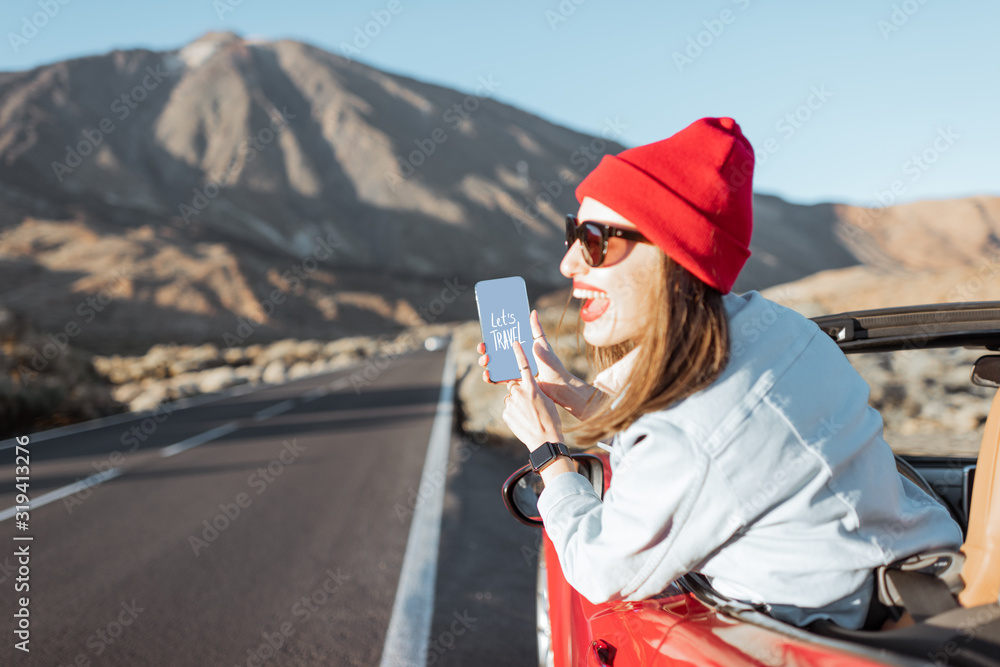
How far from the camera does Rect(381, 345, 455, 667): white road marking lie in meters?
3.42

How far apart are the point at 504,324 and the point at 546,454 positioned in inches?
16.9

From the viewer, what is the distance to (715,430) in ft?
4.10

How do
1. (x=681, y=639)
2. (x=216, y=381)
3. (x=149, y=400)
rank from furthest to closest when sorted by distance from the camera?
(x=216, y=381) < (x=149, y=400) < (x=681, y=639)

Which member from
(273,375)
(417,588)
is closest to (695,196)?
(417,588)

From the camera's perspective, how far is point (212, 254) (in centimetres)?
6869

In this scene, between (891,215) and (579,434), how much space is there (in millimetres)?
161806

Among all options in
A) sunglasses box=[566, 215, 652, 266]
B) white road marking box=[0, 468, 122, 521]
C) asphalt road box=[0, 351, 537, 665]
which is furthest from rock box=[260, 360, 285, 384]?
sunglasses box=[566, 215, 652, 266]

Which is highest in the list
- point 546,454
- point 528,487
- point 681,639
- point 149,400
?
point 546,454

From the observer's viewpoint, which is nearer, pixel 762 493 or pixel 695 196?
pixel 762 493

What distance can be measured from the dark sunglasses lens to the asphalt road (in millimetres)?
2554

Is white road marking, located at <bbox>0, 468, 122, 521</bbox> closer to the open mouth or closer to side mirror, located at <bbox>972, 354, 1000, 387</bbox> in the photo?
the open mouth

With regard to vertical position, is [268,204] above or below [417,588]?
below

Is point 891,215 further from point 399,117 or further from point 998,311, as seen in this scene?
Result: point 998,311

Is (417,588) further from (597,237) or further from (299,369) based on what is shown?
(299,369)
